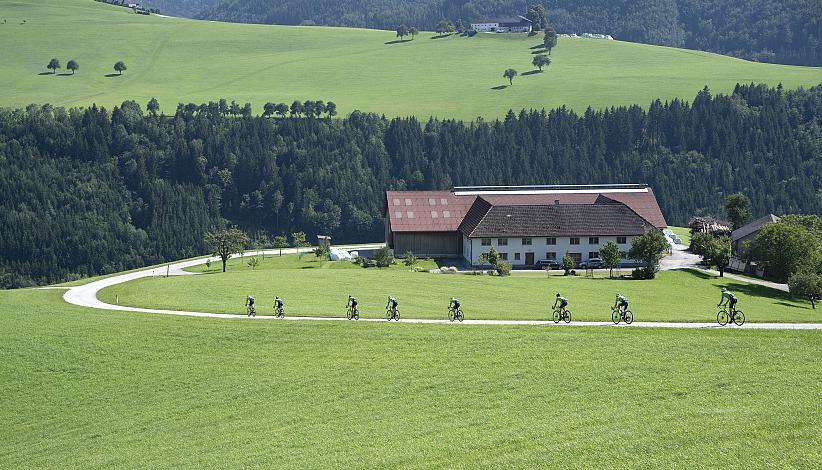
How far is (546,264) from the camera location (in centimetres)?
10388

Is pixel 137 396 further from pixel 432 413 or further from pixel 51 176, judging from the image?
pixel 51 176

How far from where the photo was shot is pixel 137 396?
45.8m

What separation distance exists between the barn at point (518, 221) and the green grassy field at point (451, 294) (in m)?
13.5

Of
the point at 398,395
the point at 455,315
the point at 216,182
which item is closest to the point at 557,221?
the point at 455,315

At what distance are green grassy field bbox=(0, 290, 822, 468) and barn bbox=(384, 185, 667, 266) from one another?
51.5 metres

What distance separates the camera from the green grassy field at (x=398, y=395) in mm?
32500

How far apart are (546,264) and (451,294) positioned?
108 ft

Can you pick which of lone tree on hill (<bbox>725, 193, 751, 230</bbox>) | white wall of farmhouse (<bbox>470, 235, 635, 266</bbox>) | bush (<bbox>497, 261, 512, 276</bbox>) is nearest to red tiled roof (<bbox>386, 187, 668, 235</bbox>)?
white wall of farmhouse (<bbox>470, 235, 635, 266</bbox>)

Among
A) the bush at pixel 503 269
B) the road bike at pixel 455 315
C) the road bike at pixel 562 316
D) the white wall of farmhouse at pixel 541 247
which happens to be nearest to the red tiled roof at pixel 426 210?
the white wall of farmhouse at pixel 541 247

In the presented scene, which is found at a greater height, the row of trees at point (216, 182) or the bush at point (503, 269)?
the row of trees at point (216, 182)

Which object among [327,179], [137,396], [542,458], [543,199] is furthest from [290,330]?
[327,179]

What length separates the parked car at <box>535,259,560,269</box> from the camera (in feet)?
337

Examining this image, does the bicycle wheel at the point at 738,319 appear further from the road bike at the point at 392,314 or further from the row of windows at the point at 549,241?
the row of windows at the point at 549,241

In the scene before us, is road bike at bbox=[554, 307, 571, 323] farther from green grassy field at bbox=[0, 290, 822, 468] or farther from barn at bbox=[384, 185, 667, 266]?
barn at bbox=[384, 185, 667, 266]
